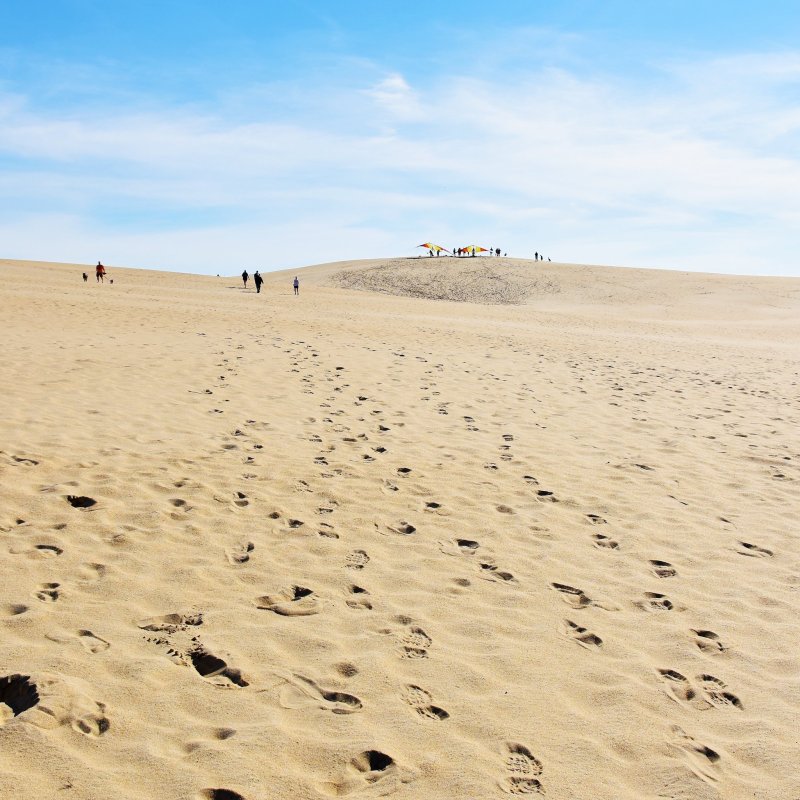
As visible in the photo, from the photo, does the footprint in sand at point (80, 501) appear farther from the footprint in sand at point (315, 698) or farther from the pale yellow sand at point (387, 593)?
the footprint in sand at point (315, 698)

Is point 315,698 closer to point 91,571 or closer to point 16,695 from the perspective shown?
point 16,695

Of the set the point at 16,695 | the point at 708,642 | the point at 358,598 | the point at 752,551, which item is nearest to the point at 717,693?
the point at 708,642

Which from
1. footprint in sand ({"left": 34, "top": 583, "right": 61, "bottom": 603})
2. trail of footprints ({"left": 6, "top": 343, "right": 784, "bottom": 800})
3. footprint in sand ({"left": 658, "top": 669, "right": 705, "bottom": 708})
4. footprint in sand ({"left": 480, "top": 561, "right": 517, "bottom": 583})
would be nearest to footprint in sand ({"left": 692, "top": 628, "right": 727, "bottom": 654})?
trail of footprints ({"left": 6, "top": 343, "right": 784, "bottom": 800})

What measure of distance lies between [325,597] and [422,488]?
266 cm

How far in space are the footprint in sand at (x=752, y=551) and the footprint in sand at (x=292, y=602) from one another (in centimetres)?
381

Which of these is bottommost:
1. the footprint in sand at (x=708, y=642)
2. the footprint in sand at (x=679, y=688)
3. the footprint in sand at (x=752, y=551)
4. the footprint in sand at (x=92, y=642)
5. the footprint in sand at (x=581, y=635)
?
the footprint in sand at (x=679, y=688)

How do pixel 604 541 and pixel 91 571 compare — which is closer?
pixel 91 571

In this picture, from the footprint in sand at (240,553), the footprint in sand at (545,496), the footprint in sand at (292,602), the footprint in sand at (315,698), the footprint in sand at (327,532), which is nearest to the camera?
the footprint in sand at (315,698)

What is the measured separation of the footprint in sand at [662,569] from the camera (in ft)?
18.8

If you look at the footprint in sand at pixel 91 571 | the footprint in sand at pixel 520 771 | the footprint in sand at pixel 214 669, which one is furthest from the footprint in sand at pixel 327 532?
the footprint in sand at pixel 520 771

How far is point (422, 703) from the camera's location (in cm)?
383

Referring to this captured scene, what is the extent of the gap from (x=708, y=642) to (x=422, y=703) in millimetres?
2099

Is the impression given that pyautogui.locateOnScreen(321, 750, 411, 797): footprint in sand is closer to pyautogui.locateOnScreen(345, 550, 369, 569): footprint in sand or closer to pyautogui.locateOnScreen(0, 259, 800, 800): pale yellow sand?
pyautogui.locateOnScreen(0, 259, 800, 800): pale yellow sand

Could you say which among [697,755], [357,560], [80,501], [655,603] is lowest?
[697,755]
